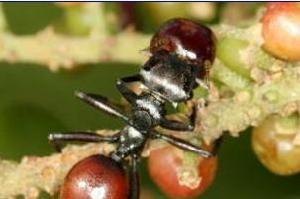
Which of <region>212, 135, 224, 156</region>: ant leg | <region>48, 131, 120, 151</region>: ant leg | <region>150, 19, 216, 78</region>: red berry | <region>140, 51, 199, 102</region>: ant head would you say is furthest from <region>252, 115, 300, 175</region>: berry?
<region>48, 131, 120, 151</region>: ant leg

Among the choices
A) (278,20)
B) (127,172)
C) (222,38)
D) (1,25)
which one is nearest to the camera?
(278,20)

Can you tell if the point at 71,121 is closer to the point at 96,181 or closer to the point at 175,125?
the point at 96,181

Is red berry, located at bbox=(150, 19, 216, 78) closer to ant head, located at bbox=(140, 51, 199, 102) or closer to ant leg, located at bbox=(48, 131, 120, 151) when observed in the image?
ant head, located at bbox=(140, 51, 199, 102)

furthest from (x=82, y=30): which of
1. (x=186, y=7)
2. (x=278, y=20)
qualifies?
(x=278, y=20)

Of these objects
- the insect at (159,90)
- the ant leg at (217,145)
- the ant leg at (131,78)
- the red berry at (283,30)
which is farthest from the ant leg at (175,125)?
the red berry at (283,30)

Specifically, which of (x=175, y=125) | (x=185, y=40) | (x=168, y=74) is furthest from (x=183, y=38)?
(x=175, y=125)

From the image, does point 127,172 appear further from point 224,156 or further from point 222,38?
point 222,38
